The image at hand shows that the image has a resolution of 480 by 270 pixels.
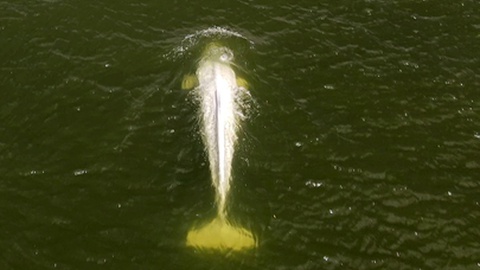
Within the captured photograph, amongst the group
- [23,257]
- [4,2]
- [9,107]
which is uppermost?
[4,2]

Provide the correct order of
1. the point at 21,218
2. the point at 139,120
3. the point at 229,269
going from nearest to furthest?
the point at 229,269 → the point at 21,218 → the point at 139,120

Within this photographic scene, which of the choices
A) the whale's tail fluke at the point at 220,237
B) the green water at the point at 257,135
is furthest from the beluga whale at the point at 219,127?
the green water at the point at 257,135

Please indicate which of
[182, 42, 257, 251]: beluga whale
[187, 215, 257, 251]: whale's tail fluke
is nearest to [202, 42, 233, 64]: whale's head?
[182, 42, 257, 251]: beluga whale

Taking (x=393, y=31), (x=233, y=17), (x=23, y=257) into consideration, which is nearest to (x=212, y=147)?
(x=23, y=257)

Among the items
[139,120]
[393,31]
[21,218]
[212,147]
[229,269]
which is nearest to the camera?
[229,269]

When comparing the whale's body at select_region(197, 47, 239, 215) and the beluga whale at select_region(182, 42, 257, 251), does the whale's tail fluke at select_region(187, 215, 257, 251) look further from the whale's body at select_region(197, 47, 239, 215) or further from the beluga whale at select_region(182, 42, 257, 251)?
the whale's body at select_region(197, 47, 239, 215)

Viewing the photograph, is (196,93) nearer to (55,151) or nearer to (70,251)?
(55,151)

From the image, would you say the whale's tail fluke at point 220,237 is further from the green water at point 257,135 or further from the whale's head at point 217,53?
the whale's head at point 217,53
